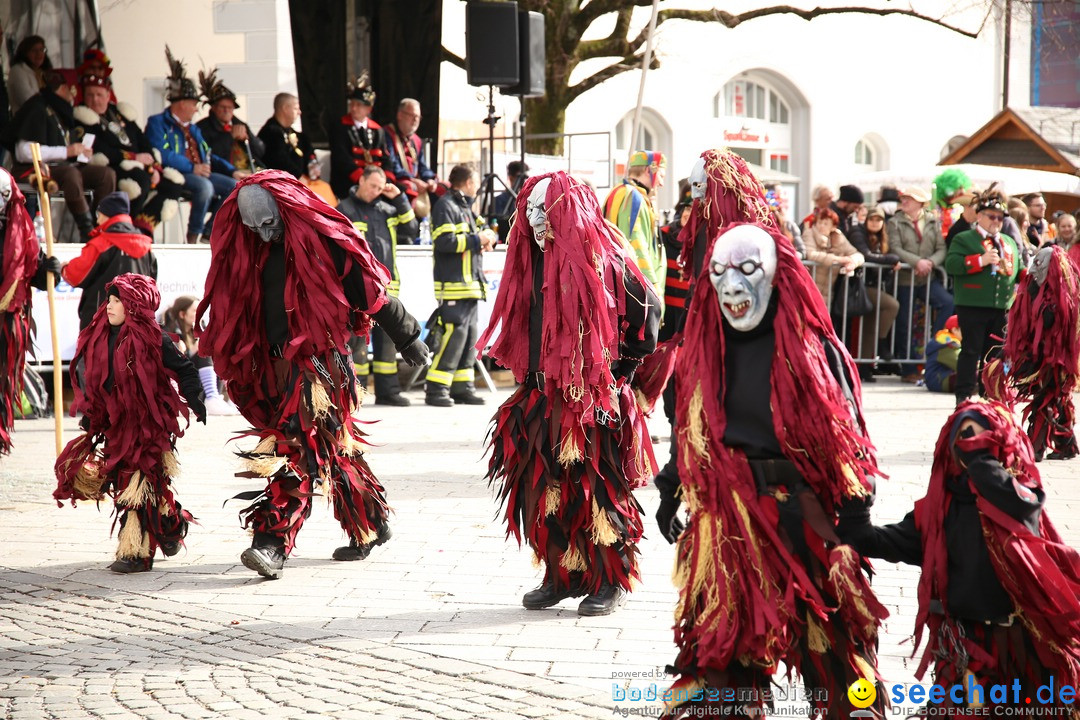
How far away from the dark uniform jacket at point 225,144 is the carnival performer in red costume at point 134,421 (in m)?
7.57

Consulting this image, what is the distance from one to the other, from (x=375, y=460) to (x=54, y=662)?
440 centimetres

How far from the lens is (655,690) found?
170 inches

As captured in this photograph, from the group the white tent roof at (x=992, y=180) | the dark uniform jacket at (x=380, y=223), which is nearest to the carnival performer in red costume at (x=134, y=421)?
the dark uniform jacket at (x=380, y=223)

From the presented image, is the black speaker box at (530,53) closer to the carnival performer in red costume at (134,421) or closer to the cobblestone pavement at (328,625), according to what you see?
the cobblestone pavement at (328,625)

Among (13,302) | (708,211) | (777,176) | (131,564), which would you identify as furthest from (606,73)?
(131,564)

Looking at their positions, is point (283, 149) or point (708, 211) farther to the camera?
point (283, 149)

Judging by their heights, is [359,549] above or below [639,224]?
below

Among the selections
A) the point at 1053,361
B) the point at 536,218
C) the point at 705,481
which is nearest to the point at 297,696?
the point at 705,481

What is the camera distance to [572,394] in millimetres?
5332

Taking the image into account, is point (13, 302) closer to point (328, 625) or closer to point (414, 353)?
point (414, 353)

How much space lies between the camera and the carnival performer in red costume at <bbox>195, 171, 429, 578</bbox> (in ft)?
19.5

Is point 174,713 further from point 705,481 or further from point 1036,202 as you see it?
point 1036,202

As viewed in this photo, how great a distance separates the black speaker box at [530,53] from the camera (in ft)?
45.3

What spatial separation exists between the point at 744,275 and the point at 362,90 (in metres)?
11.1
